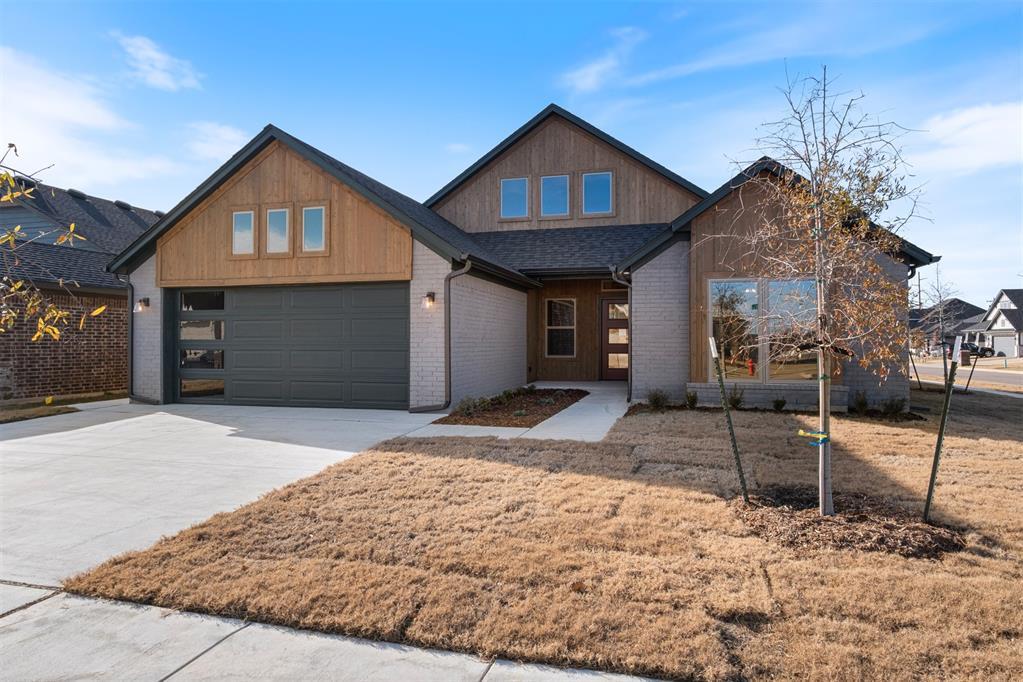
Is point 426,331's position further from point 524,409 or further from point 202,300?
point 202,300

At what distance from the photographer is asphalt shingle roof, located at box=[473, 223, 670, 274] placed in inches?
549

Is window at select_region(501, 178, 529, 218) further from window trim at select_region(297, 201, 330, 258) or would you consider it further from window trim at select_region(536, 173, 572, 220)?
window trim at select_region(297, 201, 330, 258)

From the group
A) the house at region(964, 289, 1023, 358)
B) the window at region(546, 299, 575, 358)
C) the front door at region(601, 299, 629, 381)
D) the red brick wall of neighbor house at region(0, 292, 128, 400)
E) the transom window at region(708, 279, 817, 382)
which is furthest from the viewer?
the house at region(964, 289, 1023, 358)

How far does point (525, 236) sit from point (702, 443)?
952 cm

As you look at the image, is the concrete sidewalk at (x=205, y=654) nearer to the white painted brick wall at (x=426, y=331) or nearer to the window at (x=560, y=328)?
the white painted brick wall at (x=426, y=331)

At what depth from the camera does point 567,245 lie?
1491 centimetres

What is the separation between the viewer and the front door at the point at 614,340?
52.2ft

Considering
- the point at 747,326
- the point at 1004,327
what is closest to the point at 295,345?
the point at 747,326

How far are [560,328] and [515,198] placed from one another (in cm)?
398

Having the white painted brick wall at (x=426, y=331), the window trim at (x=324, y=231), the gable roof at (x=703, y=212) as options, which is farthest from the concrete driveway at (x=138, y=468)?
the gable roof at (x=703, y=212)

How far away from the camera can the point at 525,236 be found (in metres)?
15.8

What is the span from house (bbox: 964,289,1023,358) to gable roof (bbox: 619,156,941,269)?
5017cm

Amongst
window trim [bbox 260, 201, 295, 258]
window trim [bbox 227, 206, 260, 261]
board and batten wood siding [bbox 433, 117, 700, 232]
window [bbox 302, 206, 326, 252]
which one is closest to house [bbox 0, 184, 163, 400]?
window trim [bbox 227, 206, 260, 261]

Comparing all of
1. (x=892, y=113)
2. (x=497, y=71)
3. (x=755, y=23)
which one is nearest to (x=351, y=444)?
(x=892, y=113)
